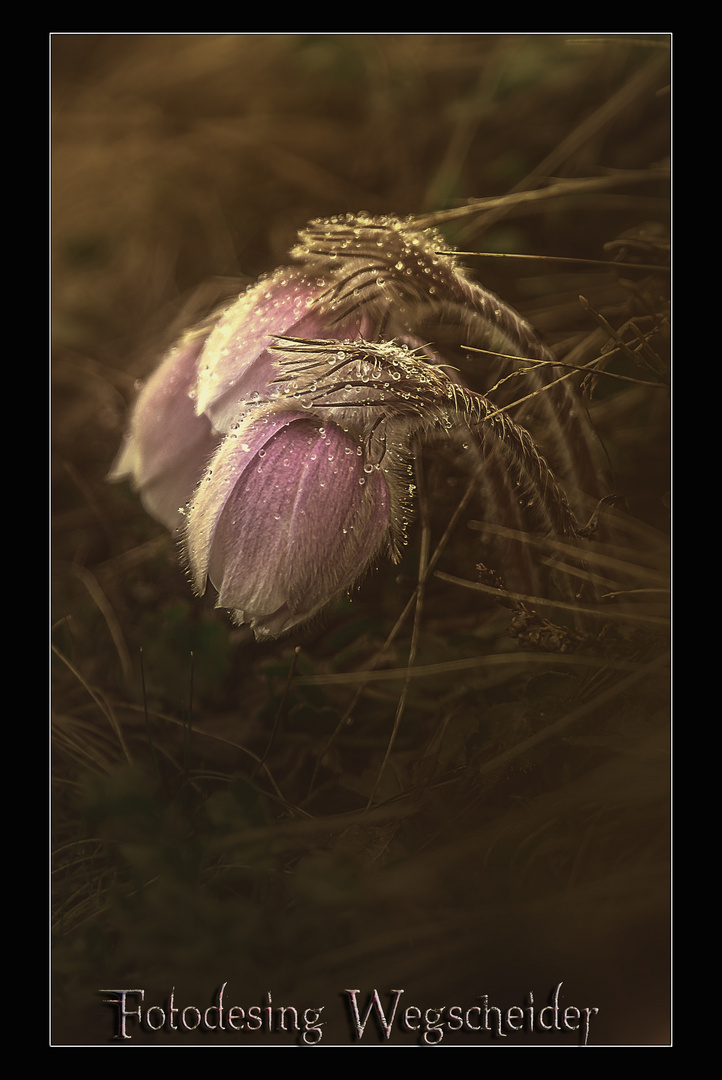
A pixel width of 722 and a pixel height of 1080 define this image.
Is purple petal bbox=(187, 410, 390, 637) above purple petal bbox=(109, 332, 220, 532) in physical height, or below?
below

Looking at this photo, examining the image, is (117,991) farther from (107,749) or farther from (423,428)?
(423,428)

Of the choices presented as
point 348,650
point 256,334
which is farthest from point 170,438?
point 348,650

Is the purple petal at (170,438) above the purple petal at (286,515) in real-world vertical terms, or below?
above

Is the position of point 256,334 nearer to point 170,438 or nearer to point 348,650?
point 170,438
